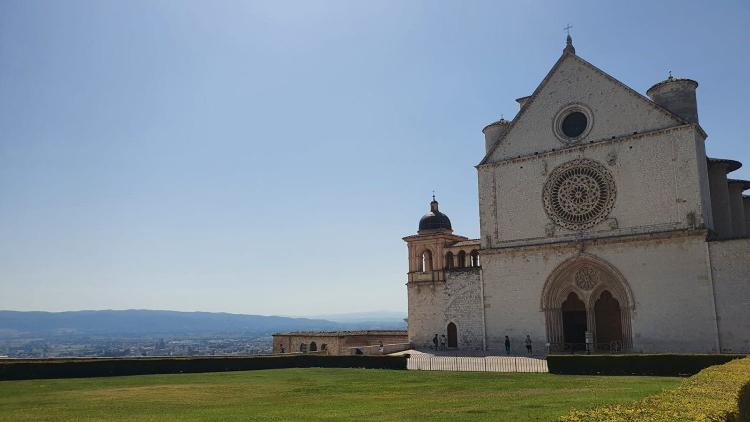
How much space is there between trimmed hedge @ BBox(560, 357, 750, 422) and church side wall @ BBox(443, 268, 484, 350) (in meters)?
26.9

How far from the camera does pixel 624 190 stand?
34344mm

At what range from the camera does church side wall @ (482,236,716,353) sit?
103ft

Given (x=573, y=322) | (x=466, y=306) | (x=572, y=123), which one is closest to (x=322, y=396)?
(x=573, y=322)

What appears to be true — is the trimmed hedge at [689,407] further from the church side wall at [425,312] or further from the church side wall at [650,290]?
the church side wall at [425,312]

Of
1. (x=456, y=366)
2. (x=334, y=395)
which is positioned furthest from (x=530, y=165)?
(x=334, y=395)

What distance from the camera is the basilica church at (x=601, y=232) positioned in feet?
104

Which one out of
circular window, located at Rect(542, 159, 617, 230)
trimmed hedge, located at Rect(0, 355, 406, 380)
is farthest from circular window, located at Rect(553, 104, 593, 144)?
trimmed hedge, located at Rect(0, 355, 406, 380)

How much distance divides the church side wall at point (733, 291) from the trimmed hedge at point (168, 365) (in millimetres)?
15359

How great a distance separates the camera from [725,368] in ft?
53.1

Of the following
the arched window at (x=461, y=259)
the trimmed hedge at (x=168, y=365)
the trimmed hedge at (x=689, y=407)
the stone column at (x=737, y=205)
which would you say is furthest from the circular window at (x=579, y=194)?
the trimmed hedge at (x=689, y=407)

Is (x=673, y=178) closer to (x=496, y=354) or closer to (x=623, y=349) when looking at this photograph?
(x=623, y=349)

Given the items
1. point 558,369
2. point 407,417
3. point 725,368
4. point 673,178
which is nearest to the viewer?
point 407,417

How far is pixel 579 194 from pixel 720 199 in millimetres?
8167

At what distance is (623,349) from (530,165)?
11495 mm
